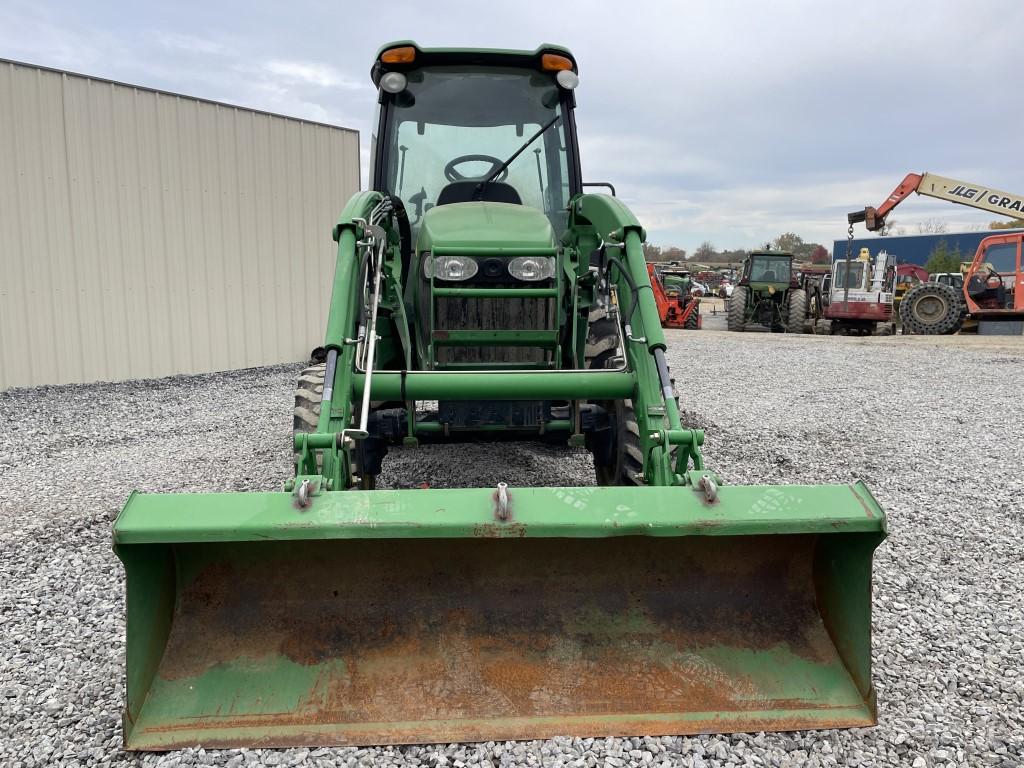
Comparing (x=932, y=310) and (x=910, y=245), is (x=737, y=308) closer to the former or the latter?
(x=932, y=310)

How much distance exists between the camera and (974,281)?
1703cm

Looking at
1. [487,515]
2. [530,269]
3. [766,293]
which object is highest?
[766,293]

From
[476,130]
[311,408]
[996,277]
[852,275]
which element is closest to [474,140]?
[476,130]

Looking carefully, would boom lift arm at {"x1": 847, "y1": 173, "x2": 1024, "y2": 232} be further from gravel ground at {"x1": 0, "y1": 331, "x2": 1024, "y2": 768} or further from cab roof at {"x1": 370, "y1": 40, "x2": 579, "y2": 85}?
cab roof at {"x1": 370, "y1": 40, "x2": 579, "y2": 85}

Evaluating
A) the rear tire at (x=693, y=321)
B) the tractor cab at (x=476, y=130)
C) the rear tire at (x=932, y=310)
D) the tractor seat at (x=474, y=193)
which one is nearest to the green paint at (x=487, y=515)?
the tractor cab at (x=476, y=130)

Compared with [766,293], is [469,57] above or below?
above

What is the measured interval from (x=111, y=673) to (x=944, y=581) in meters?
3.32

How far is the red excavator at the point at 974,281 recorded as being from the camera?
16.6 meters

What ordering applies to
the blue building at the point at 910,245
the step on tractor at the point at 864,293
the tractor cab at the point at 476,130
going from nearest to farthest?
the tractor cab at the point at 476,130 < the step on tractor at the point at 864,293 < the blue building at the point at 910,245

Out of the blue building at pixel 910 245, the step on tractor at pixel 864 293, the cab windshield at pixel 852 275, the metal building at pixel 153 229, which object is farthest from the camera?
the blue building at pixel 910 245

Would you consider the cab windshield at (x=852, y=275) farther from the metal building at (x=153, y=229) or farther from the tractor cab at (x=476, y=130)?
the tractor cab at (x=476, y=130)

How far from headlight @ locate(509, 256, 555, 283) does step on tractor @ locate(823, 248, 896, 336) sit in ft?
52.9

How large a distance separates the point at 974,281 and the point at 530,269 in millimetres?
17104

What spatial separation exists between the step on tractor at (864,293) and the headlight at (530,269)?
52.9ft
